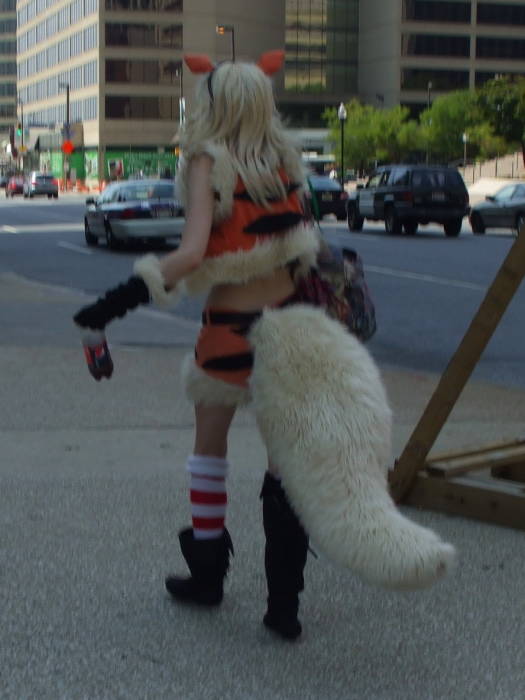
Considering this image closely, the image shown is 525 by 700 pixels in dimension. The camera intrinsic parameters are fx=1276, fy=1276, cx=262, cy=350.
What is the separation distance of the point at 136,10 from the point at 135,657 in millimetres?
114144

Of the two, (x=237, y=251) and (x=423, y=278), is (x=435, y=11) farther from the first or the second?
(x=237, y=251)

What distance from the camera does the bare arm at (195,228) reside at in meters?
3.80

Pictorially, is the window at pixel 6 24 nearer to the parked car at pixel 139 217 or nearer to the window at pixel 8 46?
the window at pixel 8 46

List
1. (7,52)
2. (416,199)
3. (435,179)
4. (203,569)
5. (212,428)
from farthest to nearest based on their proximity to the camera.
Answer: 1. (7,52)
2. (435,179)
3. (416,199)
4. (203,569)
5. (212,428)

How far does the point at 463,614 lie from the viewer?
4316 millimetres

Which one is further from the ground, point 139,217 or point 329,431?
point 139,217

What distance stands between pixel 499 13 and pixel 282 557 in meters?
120

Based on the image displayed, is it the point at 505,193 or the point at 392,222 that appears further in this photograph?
the point at 505,193

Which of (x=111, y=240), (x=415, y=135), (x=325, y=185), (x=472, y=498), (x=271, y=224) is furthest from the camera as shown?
(x=415, y=135)

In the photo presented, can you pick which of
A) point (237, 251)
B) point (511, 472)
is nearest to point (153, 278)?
point (237, 251)

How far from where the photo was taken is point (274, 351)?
3.79 m

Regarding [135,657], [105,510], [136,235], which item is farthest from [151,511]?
[136,235]

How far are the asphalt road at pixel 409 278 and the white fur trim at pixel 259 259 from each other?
0.79ft

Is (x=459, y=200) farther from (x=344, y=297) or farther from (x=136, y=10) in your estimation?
(x=136, y=10)
